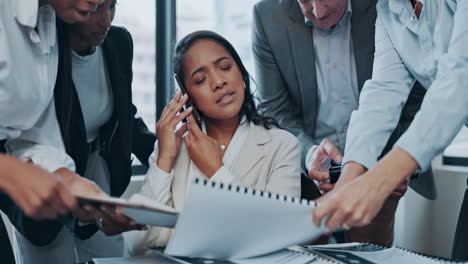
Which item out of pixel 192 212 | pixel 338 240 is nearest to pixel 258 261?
pixel 192 212

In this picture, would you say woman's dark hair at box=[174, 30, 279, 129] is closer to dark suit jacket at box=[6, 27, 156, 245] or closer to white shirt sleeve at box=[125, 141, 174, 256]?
dark suit jacket at box=[6, 27, 156, 245]

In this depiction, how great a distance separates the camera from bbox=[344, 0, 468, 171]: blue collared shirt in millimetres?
1078

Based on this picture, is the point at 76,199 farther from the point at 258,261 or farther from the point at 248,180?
the point at 248,180

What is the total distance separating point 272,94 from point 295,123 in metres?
Result: 0.13

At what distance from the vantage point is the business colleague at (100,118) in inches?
55.0

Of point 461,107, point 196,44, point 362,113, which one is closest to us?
point 461,107

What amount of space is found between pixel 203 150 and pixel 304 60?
60 centimetres

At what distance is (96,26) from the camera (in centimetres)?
138

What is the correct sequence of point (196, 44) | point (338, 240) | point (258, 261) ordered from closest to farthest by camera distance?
point (258, 261), point (196, 44), point (338, 240)

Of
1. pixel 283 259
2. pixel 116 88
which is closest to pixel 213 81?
pixel 116 88

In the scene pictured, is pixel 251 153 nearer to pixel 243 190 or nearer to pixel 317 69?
pixel 317 69

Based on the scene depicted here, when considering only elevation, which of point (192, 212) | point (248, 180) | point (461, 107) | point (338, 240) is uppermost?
point (461, 107)

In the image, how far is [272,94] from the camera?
195 centimetres

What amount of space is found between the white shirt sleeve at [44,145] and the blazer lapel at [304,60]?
36.1 inches
